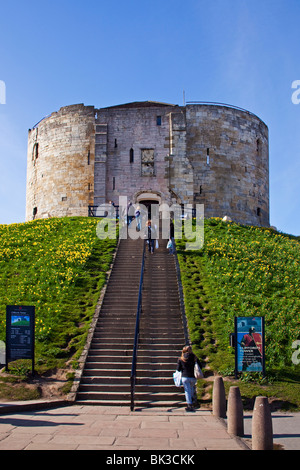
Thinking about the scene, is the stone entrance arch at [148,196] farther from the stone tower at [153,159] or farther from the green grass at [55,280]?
the green grass at [55,280]

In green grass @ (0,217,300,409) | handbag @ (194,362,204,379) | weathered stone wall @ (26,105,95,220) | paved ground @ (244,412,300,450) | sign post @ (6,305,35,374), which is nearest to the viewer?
paved ground @ (244,412,300,450)

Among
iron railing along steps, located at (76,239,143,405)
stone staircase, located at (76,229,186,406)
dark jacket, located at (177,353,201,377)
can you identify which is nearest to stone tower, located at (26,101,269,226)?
stone staircase, located at (76,229,186,406)

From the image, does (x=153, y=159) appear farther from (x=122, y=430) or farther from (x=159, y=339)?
(x=122, y=430)

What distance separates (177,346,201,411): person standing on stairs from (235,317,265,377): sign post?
1.47 metres

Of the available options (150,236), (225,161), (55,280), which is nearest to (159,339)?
(55,280)

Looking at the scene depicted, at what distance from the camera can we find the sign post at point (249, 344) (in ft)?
34.9

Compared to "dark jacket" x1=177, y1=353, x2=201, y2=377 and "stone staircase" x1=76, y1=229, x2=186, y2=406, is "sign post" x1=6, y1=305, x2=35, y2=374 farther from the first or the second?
"dark jacket" x1=177, y1=353, x2=201, y2=377

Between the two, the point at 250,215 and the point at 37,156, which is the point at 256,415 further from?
the point at 37,156

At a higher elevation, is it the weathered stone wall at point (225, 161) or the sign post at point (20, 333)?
the weathered stone wall at point (225, 161)

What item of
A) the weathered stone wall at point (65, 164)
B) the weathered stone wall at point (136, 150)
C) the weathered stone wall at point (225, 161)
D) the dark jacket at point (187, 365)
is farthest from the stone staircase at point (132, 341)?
the weathered stone wall at point (65, 164)

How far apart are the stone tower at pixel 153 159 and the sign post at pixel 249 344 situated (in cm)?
1951

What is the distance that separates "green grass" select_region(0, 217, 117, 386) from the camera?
40.6 feet

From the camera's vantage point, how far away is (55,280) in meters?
15.9

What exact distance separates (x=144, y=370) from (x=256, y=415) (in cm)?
495
